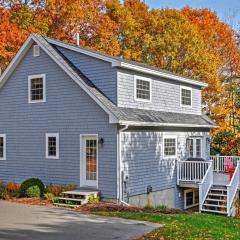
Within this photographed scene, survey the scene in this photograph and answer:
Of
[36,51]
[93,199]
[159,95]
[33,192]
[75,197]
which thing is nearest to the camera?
[93,199]

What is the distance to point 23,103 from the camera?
20.3 meters

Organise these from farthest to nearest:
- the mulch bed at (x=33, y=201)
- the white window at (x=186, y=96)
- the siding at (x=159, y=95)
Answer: the white window at (x=186, y=96) → the siding at (x=159, y=95) → the mulch bed at (x=33, y=201)

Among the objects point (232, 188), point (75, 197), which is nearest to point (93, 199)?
point (75, 197)

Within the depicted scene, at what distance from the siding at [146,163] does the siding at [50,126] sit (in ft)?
2.80

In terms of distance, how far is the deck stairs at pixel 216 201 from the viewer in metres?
18.7

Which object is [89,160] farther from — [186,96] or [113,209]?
[186,96]

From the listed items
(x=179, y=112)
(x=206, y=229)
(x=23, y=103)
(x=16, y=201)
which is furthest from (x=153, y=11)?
(x=206, y=229)

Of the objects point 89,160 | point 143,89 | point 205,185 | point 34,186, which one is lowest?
point 205,185

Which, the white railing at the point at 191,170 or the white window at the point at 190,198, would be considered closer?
the white railing at the point at 191,170

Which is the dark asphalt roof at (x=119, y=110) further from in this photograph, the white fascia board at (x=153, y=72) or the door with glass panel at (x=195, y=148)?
the white fascia board at (x=153, y=72)

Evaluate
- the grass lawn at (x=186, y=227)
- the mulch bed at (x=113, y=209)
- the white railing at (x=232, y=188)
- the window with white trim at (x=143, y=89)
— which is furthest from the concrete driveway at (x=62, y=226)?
the white railing at (x=232, y=188)

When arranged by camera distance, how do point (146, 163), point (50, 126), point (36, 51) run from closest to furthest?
point (146, 163) → point (50, 126) → point (36, 51)

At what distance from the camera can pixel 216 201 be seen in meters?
19.1

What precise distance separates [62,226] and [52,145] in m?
7.54
